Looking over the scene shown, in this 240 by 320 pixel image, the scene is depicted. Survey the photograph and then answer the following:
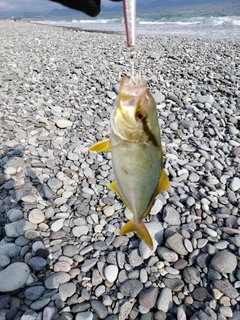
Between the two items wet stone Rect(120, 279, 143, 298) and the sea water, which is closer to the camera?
wet stone Rect(120, 279, 143, 298)

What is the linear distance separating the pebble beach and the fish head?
81.0 inches

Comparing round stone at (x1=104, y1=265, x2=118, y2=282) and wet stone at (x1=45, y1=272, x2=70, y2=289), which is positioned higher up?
wet stone at (x1=45, y1=272, x2=70, y2=289)

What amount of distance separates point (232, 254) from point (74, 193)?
7.85 ft

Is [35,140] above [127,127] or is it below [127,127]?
below

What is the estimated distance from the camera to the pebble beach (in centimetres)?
298

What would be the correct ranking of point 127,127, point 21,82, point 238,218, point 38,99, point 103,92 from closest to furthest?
point 127,127, point 238,218, point 38,99, point 103,92, point 21,82

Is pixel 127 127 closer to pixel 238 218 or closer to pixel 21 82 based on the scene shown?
pixel 238 218

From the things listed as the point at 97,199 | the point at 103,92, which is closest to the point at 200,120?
the point at 103,92

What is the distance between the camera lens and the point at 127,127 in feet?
5.36

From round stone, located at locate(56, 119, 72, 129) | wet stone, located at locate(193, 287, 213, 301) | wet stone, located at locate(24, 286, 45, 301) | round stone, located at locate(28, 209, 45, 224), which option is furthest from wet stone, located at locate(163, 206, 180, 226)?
round stone, located at locate(56, 119, 72, 129)

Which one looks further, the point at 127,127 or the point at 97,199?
the point at 97,199

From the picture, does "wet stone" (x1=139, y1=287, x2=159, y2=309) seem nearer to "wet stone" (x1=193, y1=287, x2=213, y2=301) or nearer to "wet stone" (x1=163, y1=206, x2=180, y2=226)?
"wet stone" (x1=193, y1=287, x2=213, y2=301)

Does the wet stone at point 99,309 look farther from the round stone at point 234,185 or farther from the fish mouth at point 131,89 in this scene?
the round stone at point 234,185

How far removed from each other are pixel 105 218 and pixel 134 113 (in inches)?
104
